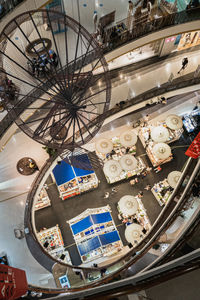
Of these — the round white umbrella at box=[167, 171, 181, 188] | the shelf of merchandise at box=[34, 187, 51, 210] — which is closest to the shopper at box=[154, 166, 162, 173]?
the round white umbrella at box=[167, 171, 181, 188]

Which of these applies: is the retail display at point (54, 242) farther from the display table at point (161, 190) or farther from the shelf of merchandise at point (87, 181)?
the display table at point (161, 190)

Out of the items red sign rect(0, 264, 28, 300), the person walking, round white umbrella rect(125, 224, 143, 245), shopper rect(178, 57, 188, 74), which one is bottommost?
round white umbrella rect(125, 224, 143, 245)

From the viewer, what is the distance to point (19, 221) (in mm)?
12461

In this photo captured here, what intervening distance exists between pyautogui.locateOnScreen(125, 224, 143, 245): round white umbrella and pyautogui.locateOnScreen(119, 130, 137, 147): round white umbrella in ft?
15.2

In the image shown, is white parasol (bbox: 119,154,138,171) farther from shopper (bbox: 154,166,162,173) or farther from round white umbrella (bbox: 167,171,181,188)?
round white umbrella (bbox: 167,171,181,188)

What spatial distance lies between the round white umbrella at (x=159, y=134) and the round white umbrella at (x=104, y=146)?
8.74 feet

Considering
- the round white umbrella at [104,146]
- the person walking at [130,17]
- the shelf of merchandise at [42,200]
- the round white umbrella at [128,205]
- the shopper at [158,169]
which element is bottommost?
the round white umbrella at [128,205]

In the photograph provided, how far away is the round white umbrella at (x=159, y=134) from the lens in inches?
565

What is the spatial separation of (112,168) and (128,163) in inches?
38.5

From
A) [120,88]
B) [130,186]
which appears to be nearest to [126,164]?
[130,186]

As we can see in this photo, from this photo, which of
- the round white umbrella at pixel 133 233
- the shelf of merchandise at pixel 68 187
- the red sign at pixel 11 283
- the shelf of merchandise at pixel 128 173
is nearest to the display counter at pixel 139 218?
the round white umbrella at pixel 133 233

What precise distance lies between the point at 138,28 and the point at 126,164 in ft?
23.2

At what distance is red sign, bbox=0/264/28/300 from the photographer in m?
4.51

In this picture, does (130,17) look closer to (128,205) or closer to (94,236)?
(128,205)
